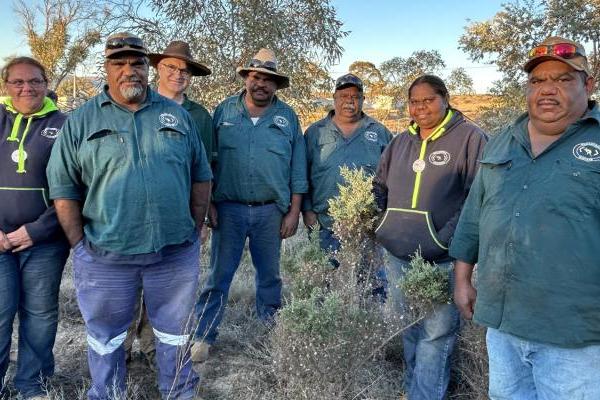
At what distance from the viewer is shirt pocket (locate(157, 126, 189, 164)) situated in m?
3.31

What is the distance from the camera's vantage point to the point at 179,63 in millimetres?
4410

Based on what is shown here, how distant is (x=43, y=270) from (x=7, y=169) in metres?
0.75

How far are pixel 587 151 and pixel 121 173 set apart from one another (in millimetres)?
2565

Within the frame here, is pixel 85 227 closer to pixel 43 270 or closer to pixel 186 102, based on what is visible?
pixel 43 270

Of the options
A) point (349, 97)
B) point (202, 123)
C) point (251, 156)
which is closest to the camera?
point (202, 123)

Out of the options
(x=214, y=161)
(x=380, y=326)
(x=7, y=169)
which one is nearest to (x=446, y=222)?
(x=380, y=326)

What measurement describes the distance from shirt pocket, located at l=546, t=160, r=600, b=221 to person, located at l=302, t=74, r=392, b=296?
2527 mm

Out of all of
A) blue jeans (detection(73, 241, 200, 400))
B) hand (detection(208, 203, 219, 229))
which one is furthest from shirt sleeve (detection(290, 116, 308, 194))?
Result: blue jeans (detection(73, 241, 200, 400))

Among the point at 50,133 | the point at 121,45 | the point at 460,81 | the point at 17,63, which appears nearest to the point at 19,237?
the point at 50,133

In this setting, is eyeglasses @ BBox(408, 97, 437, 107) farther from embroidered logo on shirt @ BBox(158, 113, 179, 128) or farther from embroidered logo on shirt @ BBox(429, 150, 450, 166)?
embroidered logo on shirt @ BBox(158, 113, 179, 128)

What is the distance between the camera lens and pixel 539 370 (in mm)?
2451

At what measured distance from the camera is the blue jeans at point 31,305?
359 cm

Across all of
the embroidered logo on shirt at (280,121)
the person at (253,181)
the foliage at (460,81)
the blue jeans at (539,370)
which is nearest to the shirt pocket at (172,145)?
the person at (253,181)

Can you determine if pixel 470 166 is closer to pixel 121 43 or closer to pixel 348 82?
pixel 348 82
